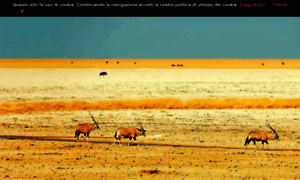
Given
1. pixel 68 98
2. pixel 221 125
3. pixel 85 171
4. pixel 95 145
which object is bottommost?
pixel 85 171

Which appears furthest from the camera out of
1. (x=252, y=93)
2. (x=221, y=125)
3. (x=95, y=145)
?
(x=252, y=93)

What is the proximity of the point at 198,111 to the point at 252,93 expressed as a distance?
418 inches

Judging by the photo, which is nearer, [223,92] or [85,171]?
[85,171]

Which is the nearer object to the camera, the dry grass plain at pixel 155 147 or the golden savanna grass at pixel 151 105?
the dry grass plain at pixel 155 147

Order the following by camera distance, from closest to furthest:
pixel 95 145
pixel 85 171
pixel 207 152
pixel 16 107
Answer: pixel 85 171, pixel 207 152, pixel 95 145, pixel 16 107

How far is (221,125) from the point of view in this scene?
1841 centimetres

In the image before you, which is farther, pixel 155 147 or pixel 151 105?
pixel 151 105

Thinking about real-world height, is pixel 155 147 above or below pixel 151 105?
below

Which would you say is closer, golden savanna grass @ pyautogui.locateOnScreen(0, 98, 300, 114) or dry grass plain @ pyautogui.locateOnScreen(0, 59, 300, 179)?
dry grass plain @ pyautogui.locateOnScreen(0, 59, 300, 179)

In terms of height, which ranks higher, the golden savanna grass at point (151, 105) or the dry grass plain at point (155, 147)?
the golden savanna grass at point (151, 105)

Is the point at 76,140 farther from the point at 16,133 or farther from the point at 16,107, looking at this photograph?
the point at 16,107

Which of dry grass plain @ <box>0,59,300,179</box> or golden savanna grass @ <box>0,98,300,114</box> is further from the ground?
golden savanna grass @ <box>0,98,300,114</box>
